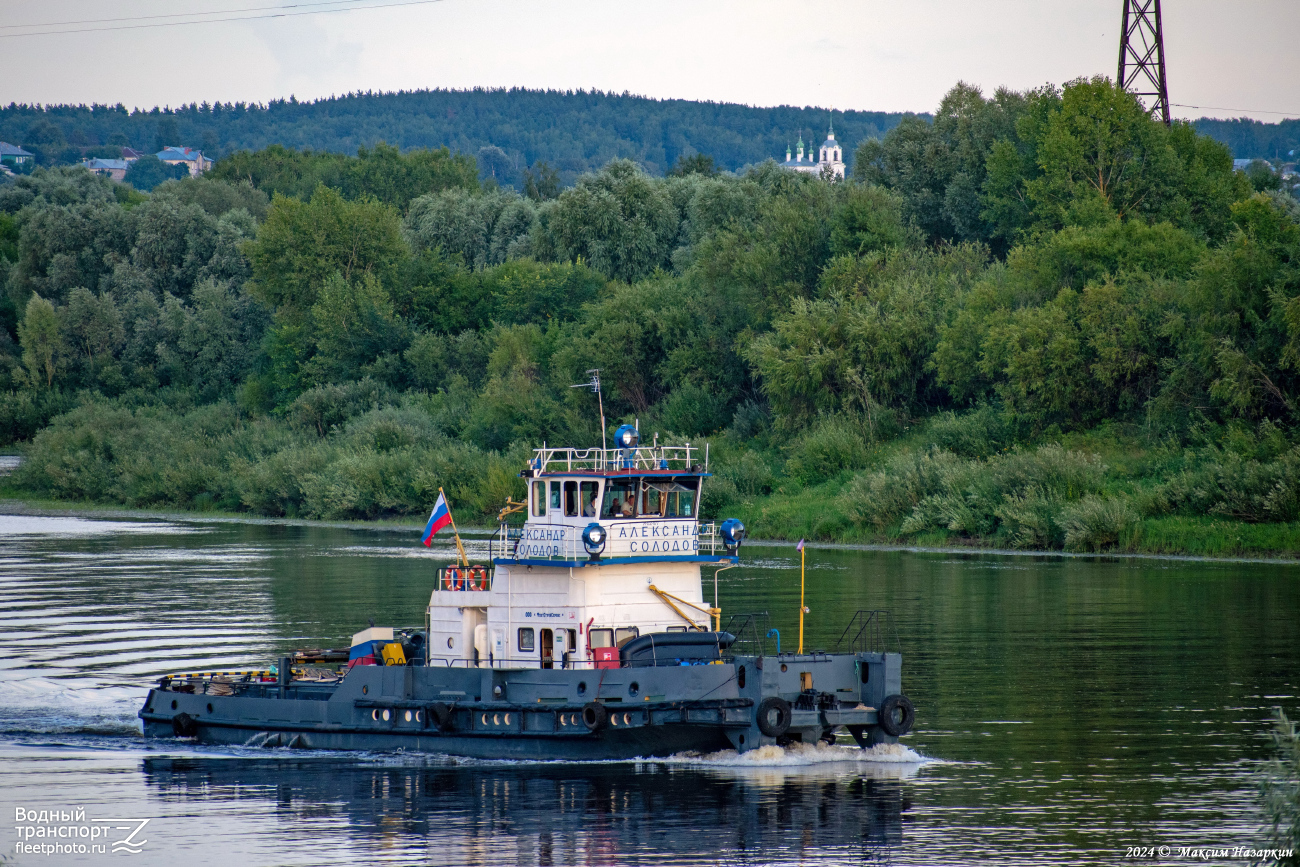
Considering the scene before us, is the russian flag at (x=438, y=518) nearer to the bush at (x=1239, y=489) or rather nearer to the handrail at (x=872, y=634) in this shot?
the handrail at (x=872, y=634)

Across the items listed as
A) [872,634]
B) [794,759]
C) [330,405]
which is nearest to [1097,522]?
[872,634]

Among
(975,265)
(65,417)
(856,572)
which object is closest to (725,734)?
(856,572)

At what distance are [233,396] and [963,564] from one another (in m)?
66.6

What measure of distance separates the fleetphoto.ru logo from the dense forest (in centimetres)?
3545

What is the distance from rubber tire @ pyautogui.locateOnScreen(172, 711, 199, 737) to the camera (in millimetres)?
30797

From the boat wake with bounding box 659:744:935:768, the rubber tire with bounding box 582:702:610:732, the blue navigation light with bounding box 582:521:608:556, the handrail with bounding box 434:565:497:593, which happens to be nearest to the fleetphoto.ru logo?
the rubber tire with bounding box 582:702:610:732

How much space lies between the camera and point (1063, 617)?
4225 cm

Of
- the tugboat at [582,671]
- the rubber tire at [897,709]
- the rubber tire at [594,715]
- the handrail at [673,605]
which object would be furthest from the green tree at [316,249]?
the rubber tire at [897,709]

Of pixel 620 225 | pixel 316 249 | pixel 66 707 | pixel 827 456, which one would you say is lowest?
pixel 66 707

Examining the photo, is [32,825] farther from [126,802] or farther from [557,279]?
[557,279]

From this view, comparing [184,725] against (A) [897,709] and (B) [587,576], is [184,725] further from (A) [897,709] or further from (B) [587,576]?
(A) [897,709]

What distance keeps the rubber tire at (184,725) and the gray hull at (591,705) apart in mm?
2046

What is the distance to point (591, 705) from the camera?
87.6ft

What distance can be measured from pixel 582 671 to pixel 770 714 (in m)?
3.25
